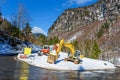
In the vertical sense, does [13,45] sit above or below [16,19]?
below

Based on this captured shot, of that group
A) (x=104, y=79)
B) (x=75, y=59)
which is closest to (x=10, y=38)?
(x=75, y=59)

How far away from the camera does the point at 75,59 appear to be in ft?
193

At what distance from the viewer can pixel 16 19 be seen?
134875mm

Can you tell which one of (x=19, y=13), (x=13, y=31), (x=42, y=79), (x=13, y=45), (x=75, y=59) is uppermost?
(x=19, y=13)

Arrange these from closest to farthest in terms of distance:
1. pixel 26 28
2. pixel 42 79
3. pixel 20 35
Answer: pixel 42 79, pixel 20 35, pixel 26 28

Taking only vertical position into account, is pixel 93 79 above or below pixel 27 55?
below

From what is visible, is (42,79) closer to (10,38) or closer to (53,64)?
(53,64)

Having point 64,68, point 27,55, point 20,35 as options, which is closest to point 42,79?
point 64,68

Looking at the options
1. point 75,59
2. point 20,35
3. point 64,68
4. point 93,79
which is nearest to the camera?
point 93,79

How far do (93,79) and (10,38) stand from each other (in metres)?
76.9

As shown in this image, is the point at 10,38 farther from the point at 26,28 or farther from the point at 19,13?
the point at 26,28

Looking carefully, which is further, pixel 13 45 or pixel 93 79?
pixel 13 45

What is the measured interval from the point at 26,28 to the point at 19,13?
13.1m

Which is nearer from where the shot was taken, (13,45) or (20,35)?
(13,45)
